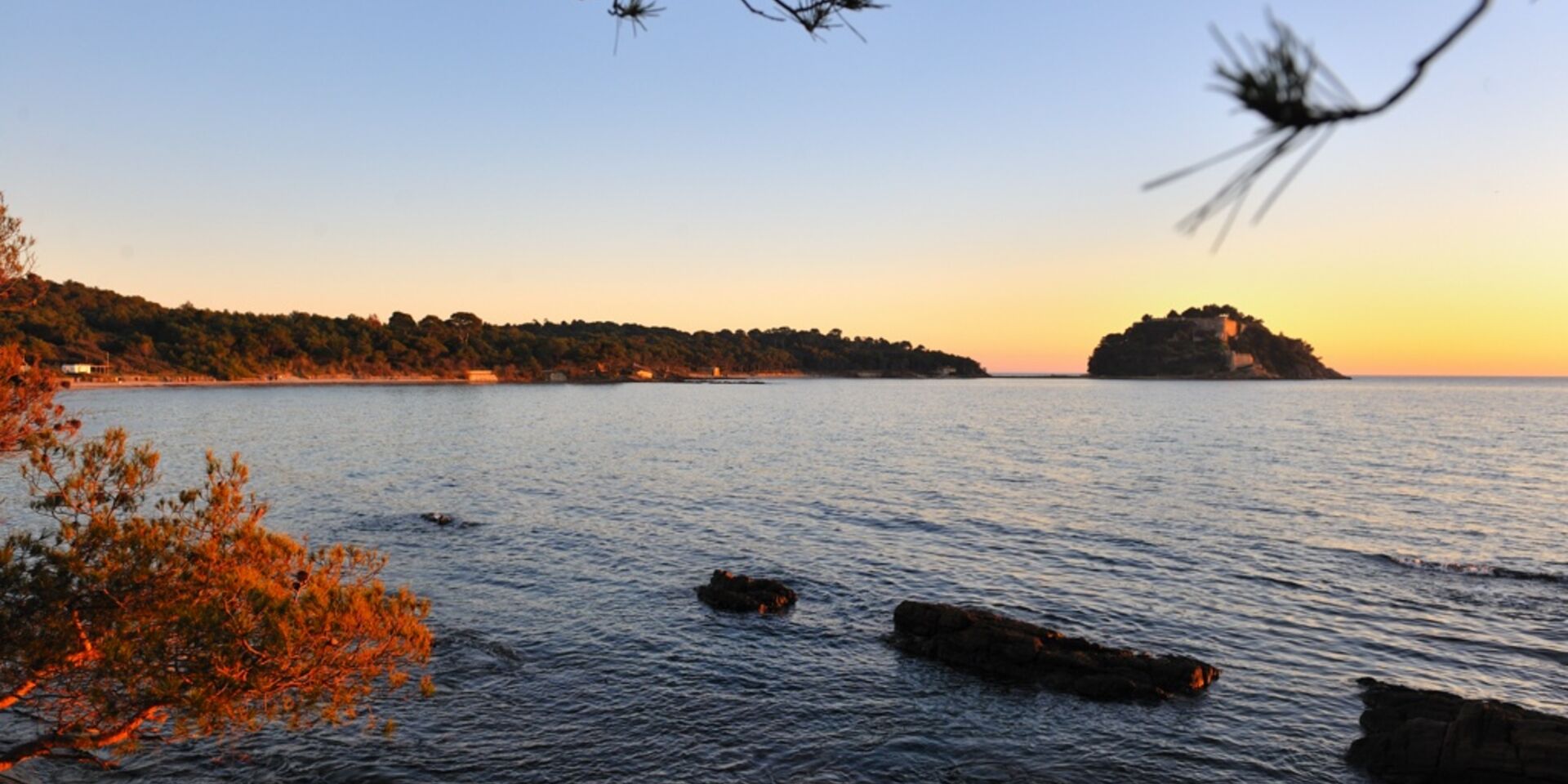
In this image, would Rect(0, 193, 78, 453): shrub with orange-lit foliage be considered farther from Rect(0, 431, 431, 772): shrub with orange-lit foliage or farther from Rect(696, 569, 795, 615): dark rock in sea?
Rect(696, 569, 795, 615): dark rock in sea

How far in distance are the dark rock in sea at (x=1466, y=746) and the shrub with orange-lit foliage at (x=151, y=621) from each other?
17.5m

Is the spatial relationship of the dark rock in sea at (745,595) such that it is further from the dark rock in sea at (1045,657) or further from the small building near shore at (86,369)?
the small building near shore at (86,369)

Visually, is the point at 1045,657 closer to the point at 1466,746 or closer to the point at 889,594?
the point at 889,594

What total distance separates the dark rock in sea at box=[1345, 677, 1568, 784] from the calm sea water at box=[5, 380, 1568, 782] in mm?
742

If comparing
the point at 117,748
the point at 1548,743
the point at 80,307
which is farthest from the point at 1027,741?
the point at 80,307

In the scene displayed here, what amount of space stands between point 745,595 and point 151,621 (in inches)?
704

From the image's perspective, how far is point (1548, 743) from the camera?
1387cm

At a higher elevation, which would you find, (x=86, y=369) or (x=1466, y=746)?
(x=86, y=369)

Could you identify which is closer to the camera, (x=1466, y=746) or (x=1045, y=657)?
(x=1466, y=746)

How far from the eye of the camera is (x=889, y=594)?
2745cm

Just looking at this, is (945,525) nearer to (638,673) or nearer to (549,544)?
(549,544)

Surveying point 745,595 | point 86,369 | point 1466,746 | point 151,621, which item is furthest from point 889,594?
point 86,369

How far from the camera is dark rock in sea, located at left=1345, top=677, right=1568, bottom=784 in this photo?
45.5 ft

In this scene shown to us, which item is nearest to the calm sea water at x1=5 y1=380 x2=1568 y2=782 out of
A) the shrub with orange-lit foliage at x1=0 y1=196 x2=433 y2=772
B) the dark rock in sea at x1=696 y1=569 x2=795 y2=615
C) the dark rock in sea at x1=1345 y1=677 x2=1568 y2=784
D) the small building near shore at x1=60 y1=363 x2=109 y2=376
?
the dark rock in sea at x1=696 y1=569 x2=795 y2=615
